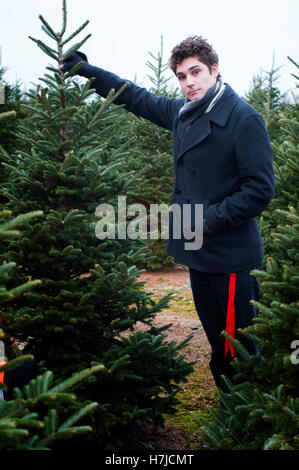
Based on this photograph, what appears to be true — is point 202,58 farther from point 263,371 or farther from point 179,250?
point 263,371

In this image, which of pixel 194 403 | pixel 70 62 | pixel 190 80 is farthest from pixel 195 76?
pixel 194 403

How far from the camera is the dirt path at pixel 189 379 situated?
3213 mm

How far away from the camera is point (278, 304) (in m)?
2.20

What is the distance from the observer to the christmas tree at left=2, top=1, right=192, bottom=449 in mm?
2619

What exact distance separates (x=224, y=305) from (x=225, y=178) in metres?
0.97

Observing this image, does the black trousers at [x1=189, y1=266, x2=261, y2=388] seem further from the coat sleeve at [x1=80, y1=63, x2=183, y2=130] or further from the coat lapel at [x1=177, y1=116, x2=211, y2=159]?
the coat sleeve at [x1=80, y1=63, x2=183, y2=130]

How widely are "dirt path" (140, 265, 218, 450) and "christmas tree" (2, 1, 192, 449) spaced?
0.45 meters

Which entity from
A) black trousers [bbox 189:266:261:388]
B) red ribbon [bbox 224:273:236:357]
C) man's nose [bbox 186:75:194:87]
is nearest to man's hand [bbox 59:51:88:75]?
man's nose [bbox 186:75:194:87]

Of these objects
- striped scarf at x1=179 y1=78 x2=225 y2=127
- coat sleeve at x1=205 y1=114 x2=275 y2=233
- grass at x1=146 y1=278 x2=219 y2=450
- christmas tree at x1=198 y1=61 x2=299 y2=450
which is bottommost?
grass at x1=146 y1=278 x2=219 y2=450

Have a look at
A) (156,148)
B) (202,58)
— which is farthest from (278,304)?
(156,148)

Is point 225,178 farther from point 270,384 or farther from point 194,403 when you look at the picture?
point 194,403

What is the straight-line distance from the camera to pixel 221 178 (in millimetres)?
3066

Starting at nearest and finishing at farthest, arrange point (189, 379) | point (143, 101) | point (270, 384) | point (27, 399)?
point (27, 399), point (270, 384), point (143, 101), point (189, 379)
